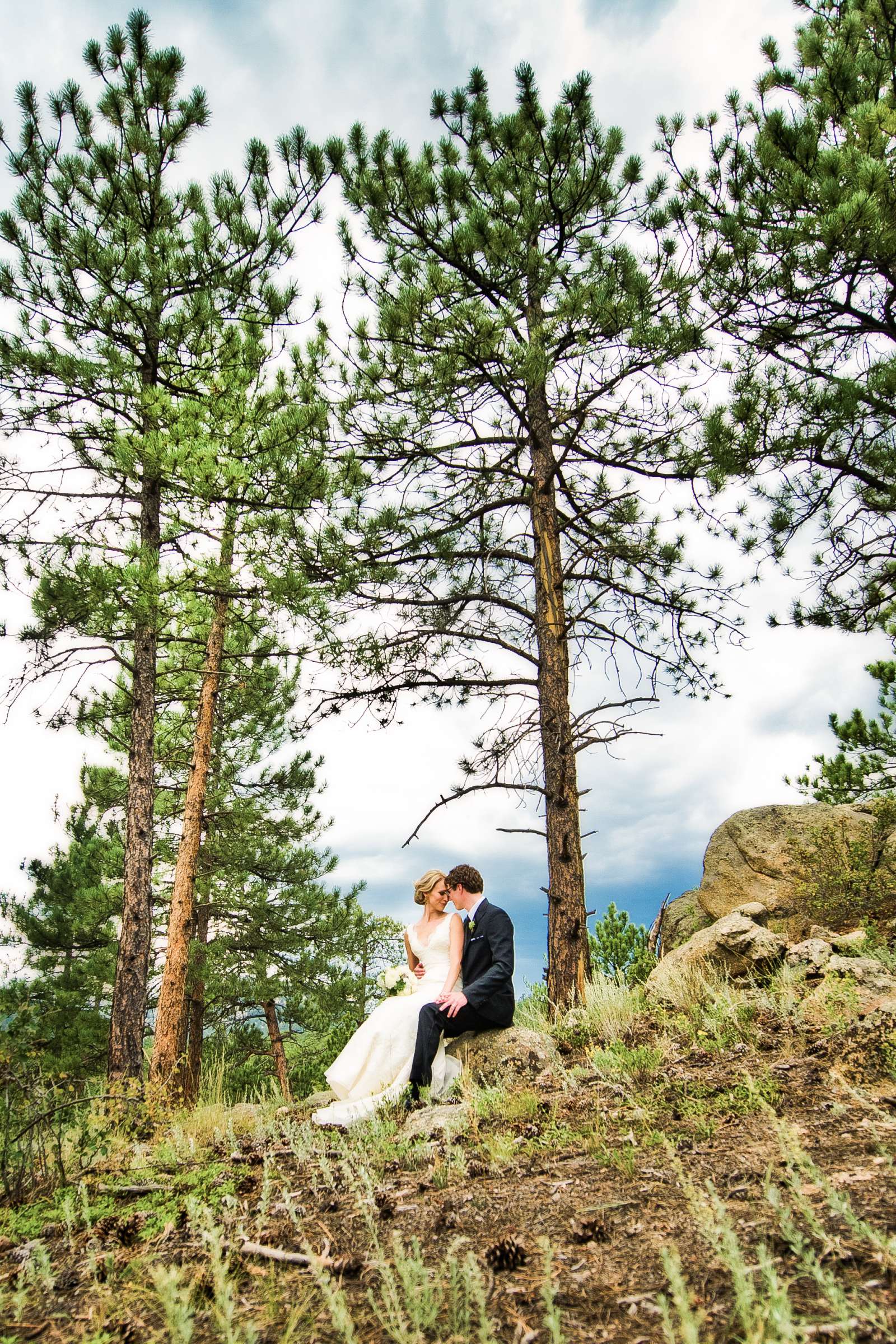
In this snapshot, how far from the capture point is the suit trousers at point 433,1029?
5375 millimetres

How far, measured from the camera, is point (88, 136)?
892cm

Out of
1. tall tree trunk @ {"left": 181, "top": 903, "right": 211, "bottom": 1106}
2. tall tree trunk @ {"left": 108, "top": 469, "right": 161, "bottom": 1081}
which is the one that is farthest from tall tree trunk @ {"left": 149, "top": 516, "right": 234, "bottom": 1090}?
tall tree trunk @ {"left": 181, "top": 903, "right": 211, "bottom": 1106}

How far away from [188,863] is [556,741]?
22.4ft

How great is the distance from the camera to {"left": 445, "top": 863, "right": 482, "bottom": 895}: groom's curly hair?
6.31 metres

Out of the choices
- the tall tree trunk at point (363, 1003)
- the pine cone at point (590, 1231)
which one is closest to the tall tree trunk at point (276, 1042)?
the tall tree trunk at point (363, 1003)

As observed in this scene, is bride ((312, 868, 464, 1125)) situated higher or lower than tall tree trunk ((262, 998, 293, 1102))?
higher

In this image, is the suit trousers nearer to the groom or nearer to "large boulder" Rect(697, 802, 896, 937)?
the groom

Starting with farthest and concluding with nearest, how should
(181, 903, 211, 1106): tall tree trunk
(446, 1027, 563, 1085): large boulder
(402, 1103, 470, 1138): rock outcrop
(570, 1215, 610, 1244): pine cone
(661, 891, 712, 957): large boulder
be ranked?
(181, 903, 211, 1106): tall tree trunk → (661, 891, 712, 957): large boulder → (446, 1027, 563, 1085): large boulder → (402, 1103, 470, 1138): rock outcrop → (570, 1215, 610, 1244): pine cone

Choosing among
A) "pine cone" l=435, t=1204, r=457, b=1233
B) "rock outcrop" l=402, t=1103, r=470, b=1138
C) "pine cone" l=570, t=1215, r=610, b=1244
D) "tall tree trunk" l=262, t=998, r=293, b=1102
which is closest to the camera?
"pine cone" l=570, t=1215, r=610, b=1244

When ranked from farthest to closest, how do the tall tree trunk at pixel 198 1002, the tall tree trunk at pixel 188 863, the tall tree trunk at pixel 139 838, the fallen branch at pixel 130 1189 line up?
the tall tree trunk at pixel 198 1002
the tall tree trunk at pixel 188 863
the tall tree trunk at pixel 139 838
the fallen branch at pixel 130 1189

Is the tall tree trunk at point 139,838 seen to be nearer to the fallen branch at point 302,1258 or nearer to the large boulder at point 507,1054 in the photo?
the large boulder at point 507,1054

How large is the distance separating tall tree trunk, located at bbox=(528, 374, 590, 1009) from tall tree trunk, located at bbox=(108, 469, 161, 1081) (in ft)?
12.7

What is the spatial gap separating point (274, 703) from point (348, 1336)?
15.0 m

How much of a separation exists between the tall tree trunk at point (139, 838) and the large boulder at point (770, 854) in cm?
603
